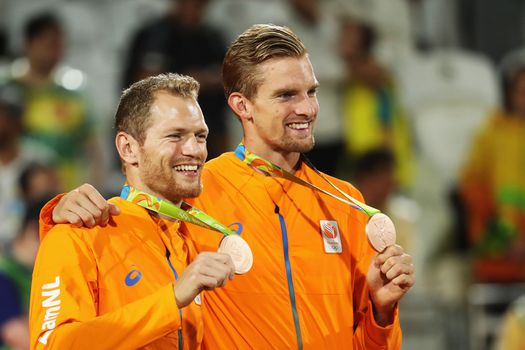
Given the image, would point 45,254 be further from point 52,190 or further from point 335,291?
point 52,190

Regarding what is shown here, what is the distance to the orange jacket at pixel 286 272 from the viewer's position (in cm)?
307

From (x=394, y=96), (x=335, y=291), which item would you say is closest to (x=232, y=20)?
(x=394, y=96)

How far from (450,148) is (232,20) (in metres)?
2.13

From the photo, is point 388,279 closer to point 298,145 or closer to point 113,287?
point 298,145

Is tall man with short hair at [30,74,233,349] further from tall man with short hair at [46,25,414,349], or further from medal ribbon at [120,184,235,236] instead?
tall man with short hair at [46,25,414,349]

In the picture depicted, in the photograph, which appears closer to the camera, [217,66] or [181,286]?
[181,286]

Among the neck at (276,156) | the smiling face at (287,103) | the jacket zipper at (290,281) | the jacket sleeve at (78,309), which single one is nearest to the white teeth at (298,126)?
the smiling face at (287,103)

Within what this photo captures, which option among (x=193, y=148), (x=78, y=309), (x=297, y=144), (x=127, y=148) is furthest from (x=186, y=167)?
(x=78, y=309)

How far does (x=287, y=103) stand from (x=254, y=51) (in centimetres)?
20

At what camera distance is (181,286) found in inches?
104

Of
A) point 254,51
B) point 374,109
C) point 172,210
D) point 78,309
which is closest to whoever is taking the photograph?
point 78,309

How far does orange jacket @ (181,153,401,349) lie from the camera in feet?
10.1

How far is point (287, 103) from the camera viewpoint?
3.24 m

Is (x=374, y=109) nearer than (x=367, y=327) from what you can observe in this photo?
No
